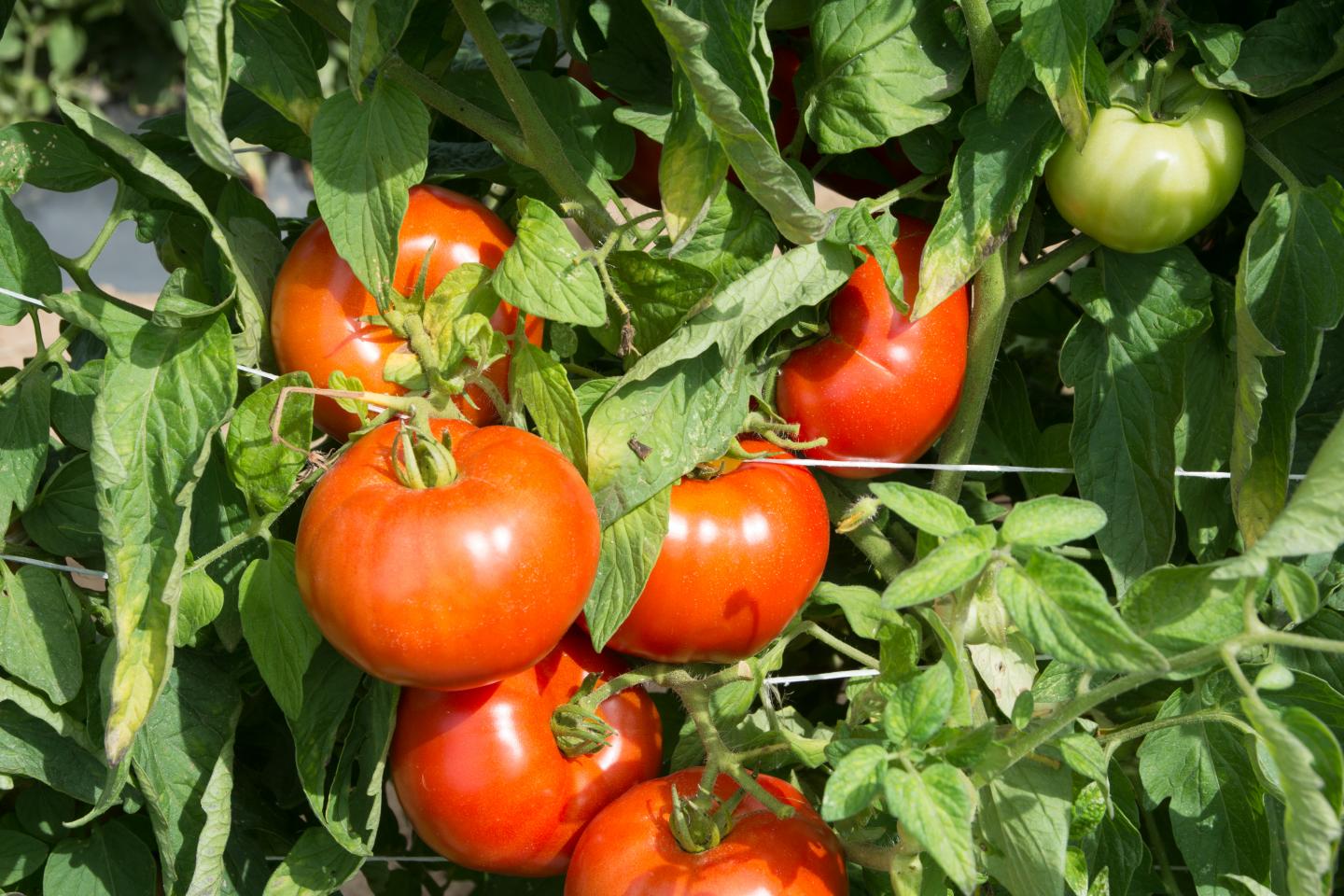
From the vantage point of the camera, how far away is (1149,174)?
72 cm

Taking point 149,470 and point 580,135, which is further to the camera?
point 580,135

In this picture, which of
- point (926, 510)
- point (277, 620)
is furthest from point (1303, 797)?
point (277, 620)

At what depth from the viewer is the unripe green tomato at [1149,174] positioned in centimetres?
72

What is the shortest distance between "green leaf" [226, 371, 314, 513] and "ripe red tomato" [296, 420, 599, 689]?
0.04 metres

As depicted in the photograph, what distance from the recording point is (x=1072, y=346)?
0.80 metres

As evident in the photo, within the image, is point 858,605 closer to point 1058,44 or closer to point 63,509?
point 1058,44

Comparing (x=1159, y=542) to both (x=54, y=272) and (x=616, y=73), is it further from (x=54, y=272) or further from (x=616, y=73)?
(x=54, y=272)

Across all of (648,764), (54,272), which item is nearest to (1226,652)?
(648,764)

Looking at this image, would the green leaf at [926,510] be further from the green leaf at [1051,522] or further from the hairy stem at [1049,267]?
the hairy stem at [1049,267]

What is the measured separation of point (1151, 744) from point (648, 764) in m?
0.32

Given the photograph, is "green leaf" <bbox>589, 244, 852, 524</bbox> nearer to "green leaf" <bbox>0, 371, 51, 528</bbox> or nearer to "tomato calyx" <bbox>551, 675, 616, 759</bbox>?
"tomato calyx" <bbox>551, 675, 616, 759</bbox>

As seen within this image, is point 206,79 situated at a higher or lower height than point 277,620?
higher

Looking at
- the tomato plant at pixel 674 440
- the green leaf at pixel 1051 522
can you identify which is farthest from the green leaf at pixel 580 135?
the green leaf at pixel 1051 522

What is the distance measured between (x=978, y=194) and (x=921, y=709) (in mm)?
309
